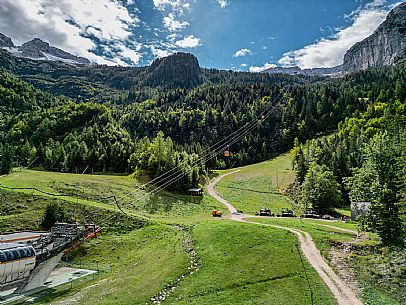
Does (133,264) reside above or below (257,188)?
below

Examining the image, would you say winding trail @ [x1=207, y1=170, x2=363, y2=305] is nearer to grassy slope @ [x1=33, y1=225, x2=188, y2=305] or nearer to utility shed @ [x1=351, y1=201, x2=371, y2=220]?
utility shed @ [x1=351, y1=201, x2=371, y2=220]

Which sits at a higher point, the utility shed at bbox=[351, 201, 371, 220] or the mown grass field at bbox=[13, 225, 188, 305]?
the utility shed at bbox=[351, 201, 371, 220]

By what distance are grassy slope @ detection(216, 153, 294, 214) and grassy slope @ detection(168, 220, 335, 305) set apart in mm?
39289

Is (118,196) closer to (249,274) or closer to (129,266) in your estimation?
(129,266)

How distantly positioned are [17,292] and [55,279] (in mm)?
3779

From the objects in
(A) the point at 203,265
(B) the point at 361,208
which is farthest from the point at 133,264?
(B) the point at 361,208

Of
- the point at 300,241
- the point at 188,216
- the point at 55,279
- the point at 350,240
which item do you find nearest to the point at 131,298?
the point at 55,279

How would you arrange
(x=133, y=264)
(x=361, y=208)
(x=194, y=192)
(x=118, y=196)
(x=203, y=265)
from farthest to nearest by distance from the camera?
1. (x=194, y=192)
2. (x=118, y=196)
3. (x=361, y=208)
4. (x=133, y=264)
5. (x=203, y=265)

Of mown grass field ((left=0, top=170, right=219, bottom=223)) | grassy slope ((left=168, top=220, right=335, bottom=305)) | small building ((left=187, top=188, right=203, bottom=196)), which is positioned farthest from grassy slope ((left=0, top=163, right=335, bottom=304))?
small building ((left=187, top=188, right=203, bottom=196))

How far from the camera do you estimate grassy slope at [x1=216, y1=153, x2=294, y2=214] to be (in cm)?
8519

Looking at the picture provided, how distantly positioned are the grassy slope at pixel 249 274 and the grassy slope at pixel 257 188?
129 feet

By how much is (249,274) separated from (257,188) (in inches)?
3290

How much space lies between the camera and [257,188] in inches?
4281

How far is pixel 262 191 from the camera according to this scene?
104 metres
